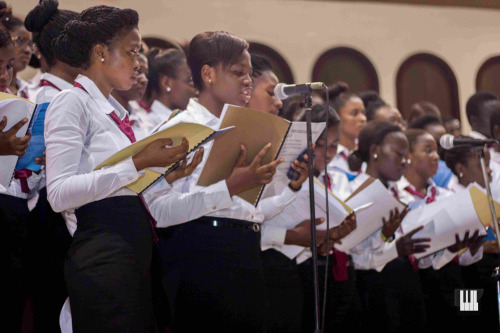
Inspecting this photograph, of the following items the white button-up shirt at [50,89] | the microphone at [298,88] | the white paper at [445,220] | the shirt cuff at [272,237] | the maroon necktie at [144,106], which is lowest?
the white paper at [445,220]

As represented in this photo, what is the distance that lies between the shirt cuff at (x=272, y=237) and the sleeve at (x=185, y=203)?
0.74 metres

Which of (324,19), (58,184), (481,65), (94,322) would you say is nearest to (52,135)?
(58,184)

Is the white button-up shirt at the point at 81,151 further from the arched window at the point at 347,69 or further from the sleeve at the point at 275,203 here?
the arched window at the point at 347,69

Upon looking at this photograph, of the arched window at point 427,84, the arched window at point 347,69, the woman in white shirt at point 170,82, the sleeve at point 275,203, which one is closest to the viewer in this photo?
the sleeve at point 275,203

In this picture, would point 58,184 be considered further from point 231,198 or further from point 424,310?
point 424,310

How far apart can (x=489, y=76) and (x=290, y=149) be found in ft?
20.9

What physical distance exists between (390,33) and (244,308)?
6128 millimetres

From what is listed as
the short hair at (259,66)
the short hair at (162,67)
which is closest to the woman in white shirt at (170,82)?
the short hair at (162,67)

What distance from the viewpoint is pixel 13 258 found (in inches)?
90.9

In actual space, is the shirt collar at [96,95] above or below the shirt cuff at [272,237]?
above

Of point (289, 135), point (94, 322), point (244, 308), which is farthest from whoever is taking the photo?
point (289, 135)

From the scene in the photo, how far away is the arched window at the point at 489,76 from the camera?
8133 millimetres

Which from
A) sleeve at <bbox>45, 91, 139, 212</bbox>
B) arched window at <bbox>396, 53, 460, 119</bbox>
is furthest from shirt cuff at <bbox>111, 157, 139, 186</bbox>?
arched window at <bbox>396, 53, 460, 119</bbox>

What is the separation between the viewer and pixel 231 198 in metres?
2.26
